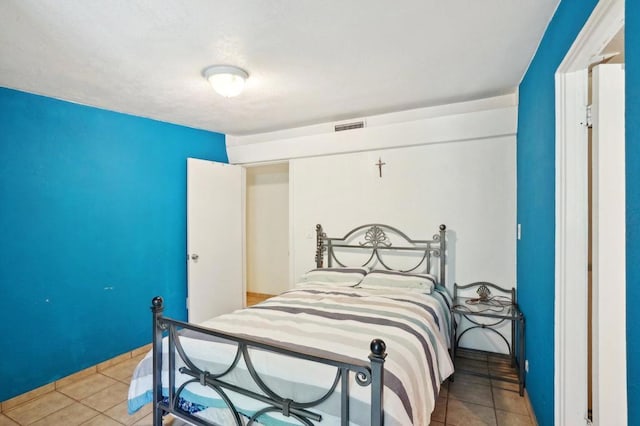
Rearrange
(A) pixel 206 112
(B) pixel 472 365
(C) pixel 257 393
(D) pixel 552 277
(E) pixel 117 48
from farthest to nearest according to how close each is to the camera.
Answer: (A) pixel 206 112
(B) pixel 472 365
(E) pixel 117 48
(D) pixel 552 277
(C) pixel 257 393

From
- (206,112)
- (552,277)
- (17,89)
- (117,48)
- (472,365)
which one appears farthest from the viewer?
(206,112)

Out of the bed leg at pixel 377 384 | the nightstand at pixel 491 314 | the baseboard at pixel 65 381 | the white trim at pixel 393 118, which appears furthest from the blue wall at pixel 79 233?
the nightstand at pixel 491 314

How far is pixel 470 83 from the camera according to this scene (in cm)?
264

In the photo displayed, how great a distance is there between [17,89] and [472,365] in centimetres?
441

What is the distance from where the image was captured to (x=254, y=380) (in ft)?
4.77

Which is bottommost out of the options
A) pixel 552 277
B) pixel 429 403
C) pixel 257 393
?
pixel 429 403

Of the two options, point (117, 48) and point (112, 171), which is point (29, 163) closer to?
point (112, 171)

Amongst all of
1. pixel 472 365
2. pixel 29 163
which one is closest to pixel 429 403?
pixel 472 365

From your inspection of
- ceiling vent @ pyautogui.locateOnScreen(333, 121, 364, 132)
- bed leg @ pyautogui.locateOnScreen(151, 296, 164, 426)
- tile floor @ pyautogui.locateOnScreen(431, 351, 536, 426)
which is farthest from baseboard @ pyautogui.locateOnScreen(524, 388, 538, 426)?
ceiling vent @ pyautogui.locateOnScreen(333, 121, 364, 132)

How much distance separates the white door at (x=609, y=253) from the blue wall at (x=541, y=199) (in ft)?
0.89

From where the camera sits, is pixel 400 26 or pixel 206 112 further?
pixel 206 112

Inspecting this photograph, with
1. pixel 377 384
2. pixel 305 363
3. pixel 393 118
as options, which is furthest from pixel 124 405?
pixel 393 118

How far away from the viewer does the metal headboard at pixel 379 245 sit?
3141mm

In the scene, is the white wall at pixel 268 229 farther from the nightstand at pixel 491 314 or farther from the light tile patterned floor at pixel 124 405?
the nightstand at pixel 491 314
